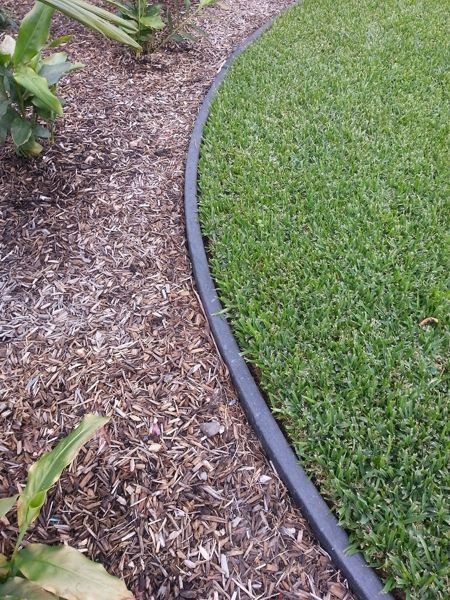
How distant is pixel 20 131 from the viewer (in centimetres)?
237

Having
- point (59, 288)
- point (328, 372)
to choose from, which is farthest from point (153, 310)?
point (328, 372)

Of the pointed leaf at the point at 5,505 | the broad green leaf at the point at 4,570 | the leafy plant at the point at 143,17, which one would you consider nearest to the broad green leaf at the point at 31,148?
the leafy plant at the point at 143,17

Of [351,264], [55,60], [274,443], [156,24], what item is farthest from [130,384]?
[156,24]

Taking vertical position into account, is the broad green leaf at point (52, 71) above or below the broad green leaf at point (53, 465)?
above

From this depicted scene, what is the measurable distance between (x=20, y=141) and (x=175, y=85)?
1565 millimetres

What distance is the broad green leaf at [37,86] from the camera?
2.18 m

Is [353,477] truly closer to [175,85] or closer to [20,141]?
[20,141]

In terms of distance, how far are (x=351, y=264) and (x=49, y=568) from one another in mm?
1598

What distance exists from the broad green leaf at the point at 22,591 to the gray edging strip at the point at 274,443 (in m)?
0.74

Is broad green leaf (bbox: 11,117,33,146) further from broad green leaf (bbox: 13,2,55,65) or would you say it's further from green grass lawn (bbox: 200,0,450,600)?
green grass lawn (bbox: 200,0,450,600)

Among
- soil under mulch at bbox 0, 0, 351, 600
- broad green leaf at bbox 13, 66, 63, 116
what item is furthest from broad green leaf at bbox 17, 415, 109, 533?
broad green leaf at bbox 13, 66, 63, 116

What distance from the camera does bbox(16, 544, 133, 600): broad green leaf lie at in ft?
3.76

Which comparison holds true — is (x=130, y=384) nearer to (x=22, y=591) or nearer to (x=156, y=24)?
(x=22, y=591)

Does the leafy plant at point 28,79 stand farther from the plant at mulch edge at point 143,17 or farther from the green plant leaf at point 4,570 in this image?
the green plant leaf at point 4,570
